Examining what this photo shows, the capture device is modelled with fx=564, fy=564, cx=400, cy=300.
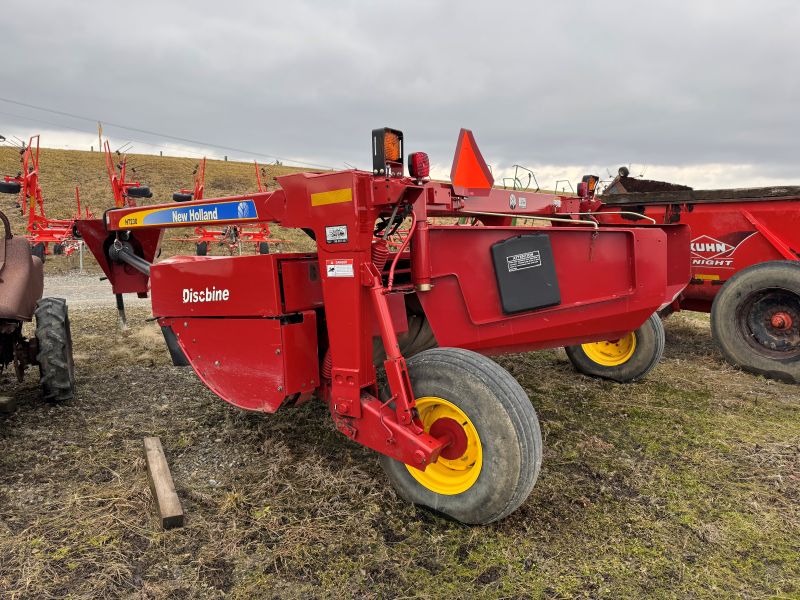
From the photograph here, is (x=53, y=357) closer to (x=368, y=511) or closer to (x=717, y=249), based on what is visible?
(x=368, y=511)

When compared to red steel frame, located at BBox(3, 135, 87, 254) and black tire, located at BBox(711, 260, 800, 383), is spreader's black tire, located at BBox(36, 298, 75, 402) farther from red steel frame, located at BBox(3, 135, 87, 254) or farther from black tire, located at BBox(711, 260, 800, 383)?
red steel frame, located at BBox(3, 135, 87, 254)

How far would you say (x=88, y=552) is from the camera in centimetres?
249

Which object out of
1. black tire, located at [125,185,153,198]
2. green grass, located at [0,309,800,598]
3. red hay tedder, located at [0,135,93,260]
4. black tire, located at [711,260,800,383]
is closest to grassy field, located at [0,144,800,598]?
green grass, located at [0,309,800,598]

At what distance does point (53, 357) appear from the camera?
420 cm

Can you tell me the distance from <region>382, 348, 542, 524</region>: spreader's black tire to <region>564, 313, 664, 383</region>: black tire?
258 centimetres

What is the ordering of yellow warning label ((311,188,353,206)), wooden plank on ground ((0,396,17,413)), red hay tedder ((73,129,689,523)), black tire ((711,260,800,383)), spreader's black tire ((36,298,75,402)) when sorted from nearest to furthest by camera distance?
1. red hay tedder ((73,129,689,523))
2. yellow warning label ((311,188,353,206))
3. wooden plank on ground ((0,396,17,413))
4. spreader's black tire ((36,298,75,402))
5. black tire ((711,260,800,383))

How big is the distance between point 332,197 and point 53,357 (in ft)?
9.25

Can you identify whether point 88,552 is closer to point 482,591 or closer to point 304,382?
point 304,382

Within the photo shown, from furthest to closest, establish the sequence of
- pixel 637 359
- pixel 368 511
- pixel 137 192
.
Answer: pixel 137 192 → pixel 637 359 → pixel 368 511

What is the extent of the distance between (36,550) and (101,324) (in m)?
5.69

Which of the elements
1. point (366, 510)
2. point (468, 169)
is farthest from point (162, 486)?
point (468, 169)

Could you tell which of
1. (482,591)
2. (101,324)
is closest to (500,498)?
(482,591)

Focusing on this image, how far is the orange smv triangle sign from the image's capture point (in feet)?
10.6

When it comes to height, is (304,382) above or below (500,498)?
above
